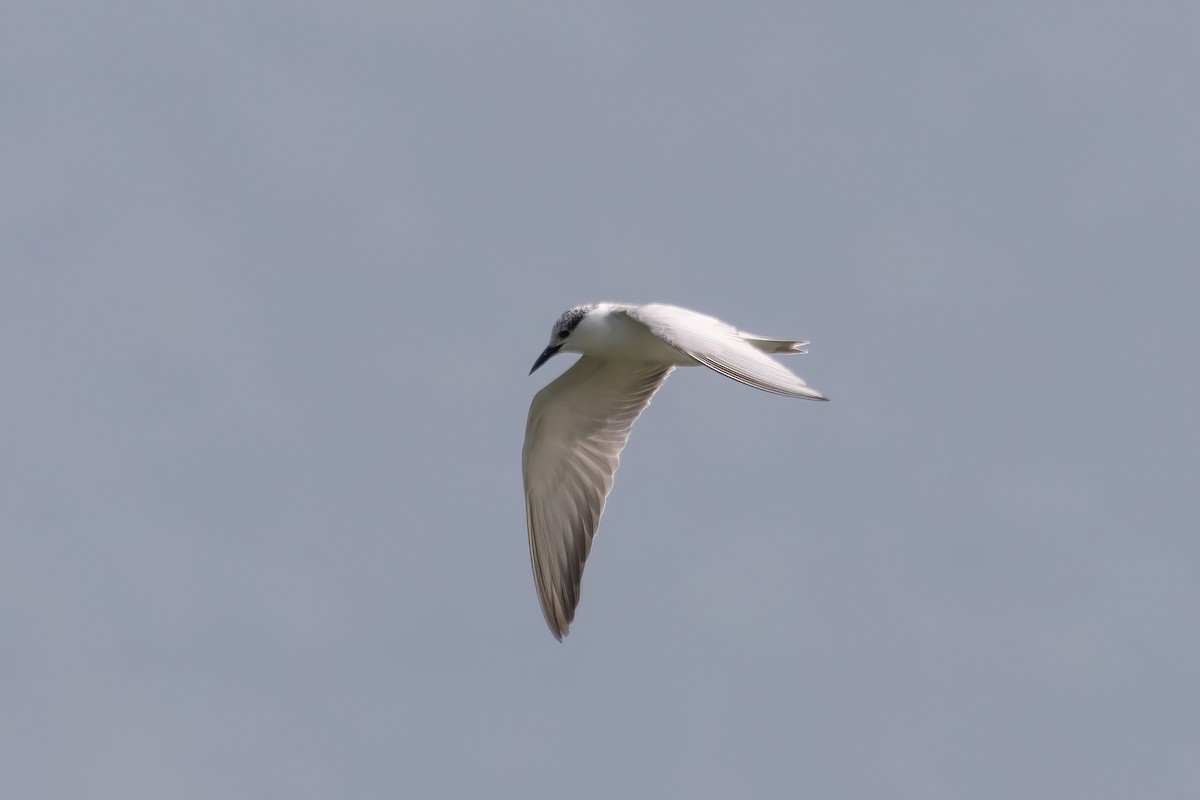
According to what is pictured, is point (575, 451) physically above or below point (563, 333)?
below

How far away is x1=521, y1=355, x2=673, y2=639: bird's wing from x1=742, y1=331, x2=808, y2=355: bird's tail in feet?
4.08

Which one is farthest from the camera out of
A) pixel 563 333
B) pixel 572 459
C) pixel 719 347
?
pixel 572 459

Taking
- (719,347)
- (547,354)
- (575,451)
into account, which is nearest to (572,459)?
(575,451)

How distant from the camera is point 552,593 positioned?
16266 mm

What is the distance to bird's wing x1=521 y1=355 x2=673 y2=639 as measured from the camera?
16.3 metres

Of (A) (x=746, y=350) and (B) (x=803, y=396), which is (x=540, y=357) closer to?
(A) (x=746, y=350)

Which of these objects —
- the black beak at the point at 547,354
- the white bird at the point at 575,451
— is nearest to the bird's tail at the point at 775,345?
the white bird at the point at 575,451

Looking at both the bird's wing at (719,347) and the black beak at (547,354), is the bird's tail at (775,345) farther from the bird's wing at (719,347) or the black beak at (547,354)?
the black beak at (547,354)

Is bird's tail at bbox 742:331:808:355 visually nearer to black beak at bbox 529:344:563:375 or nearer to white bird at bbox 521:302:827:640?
white bird at bbox 521:302:827:640

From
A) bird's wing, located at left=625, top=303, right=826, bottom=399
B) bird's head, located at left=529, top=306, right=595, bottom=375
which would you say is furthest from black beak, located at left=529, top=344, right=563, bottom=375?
bird's wing, located at left=625, top=303, right=826, bottom=399

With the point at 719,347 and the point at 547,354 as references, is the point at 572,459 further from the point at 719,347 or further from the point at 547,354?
the point at 719,347

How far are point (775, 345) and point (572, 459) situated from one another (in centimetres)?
231

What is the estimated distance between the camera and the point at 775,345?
1564cm

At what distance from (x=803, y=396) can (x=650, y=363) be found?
4947 millimetres
